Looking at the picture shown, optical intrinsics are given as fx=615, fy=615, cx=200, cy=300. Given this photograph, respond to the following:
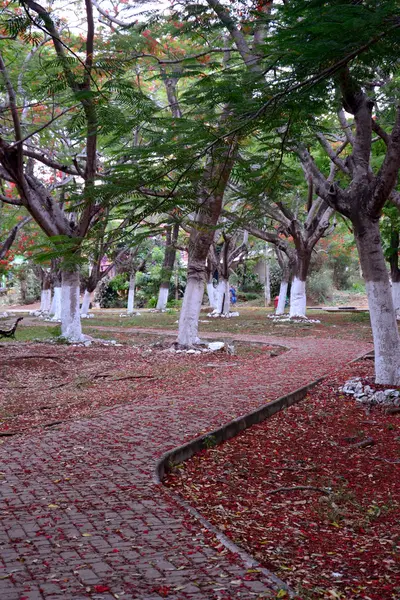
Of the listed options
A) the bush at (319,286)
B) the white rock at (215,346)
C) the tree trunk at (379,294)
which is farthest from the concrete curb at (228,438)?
the bush at (319,286)

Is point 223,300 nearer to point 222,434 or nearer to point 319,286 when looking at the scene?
point 319,286

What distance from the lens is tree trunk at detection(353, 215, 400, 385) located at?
860cm

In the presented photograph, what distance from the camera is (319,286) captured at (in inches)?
1672

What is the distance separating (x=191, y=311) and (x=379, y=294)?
633 cm

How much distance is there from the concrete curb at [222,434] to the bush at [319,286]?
3370cm

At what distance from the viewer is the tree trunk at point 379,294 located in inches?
339

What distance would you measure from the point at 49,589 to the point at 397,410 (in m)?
6.02

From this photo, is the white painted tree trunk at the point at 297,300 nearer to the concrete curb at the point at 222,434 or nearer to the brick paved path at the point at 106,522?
the concrete curb at the point at 222,434

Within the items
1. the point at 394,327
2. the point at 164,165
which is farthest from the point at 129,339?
the point at 164,165

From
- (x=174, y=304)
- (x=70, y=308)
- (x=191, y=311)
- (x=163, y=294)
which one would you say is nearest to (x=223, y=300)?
(x=163, y=294)

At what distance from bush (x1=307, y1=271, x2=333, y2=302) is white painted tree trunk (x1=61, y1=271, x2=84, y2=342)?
2849cm

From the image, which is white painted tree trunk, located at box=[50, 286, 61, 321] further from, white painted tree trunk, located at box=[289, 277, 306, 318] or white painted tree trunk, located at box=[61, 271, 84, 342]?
white painted tree trunk, located at box=[61, 271, 84, 342]

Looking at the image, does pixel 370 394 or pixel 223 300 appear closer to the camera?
pixel 370 394

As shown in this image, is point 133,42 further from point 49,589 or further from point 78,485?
point 49,589
